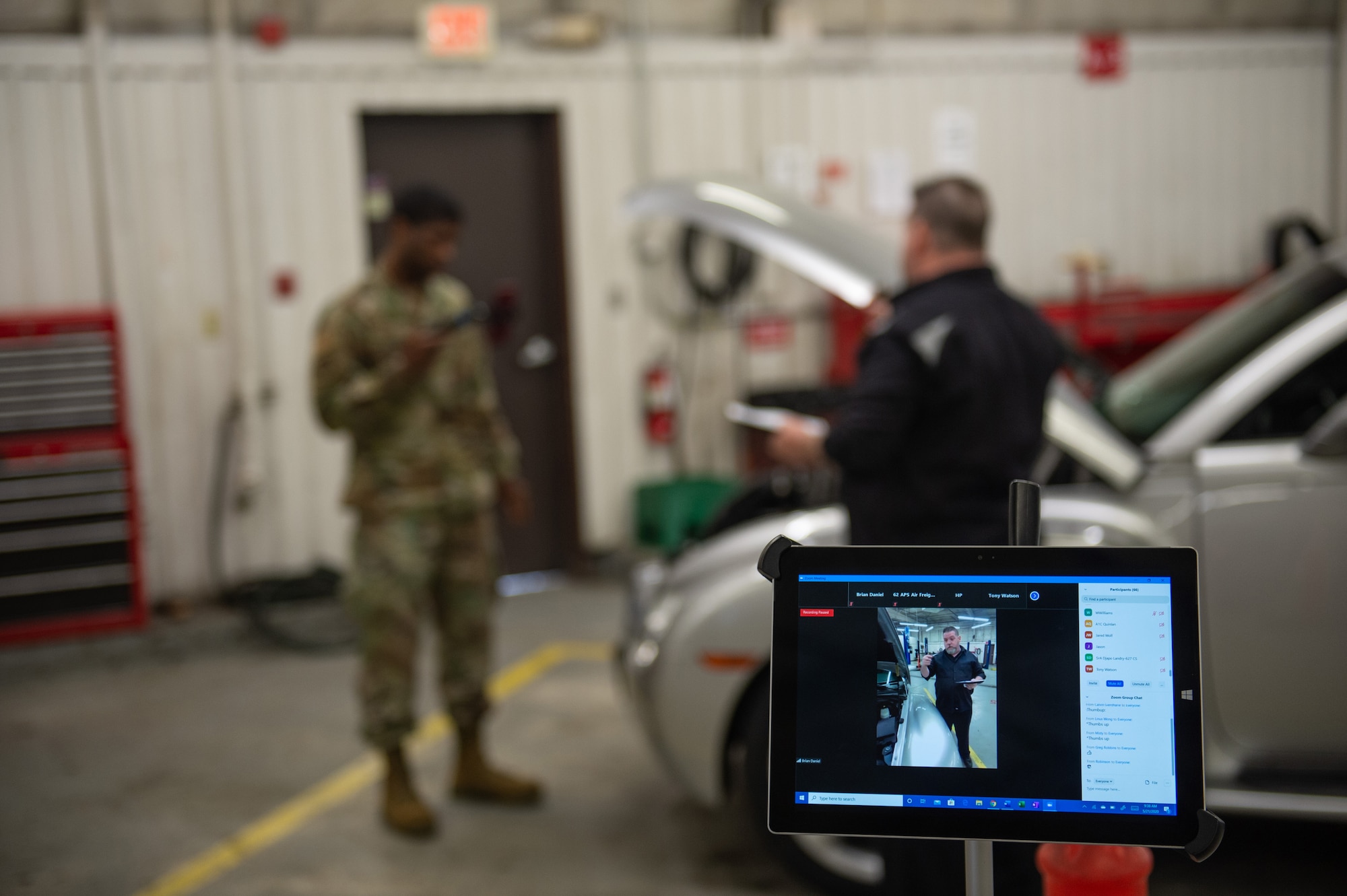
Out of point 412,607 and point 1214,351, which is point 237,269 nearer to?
point 412,607

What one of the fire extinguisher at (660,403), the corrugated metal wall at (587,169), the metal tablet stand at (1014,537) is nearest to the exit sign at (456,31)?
the corrugated metal wall at (587,169)

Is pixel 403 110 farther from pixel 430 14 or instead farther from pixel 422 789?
pixel 422 789

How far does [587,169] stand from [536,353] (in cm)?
110

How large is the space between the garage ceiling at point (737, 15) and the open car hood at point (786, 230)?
430 centimetres

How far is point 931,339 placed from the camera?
2646mm

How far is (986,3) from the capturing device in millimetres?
7699

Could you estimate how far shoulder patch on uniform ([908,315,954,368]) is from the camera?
264 centimetres

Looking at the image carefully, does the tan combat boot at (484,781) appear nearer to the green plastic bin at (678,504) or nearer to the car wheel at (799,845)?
the car wheel at (799,845)

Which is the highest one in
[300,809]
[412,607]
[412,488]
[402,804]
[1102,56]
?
A: [1102,56]

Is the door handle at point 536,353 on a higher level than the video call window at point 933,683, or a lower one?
higher

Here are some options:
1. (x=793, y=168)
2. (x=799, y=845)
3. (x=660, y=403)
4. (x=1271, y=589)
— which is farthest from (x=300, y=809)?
(x=793, y=168)

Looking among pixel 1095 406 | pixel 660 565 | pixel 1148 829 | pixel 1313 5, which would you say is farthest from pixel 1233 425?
pixel 1313 5

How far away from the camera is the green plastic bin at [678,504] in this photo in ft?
22.9

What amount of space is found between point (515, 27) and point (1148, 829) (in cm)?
643
